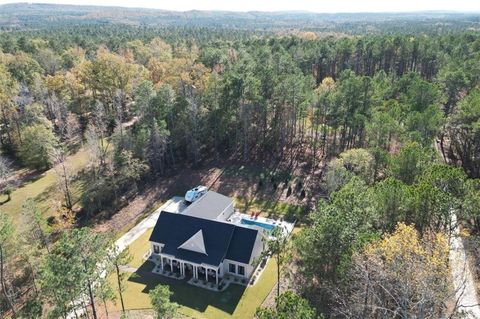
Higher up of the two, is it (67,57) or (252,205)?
(67,57)

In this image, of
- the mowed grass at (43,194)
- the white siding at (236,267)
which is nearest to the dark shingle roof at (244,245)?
the white siding at (236,267)

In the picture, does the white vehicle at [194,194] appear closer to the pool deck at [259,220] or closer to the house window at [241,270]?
the pool deck at [259,220]

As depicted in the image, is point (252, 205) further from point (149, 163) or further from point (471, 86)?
point (471, 86)

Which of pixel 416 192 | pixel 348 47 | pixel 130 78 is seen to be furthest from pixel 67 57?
pixel 416 192

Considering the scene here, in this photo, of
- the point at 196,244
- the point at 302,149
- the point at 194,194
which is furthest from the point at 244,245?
the point at 302,149

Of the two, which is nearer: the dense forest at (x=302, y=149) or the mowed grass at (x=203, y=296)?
the dense forest at (x=302, y=149)

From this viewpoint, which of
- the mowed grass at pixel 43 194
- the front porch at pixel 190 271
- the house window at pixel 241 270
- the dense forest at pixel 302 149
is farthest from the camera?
the mowed grass at pixel 43 194

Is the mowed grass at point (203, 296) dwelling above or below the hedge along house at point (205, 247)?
below
